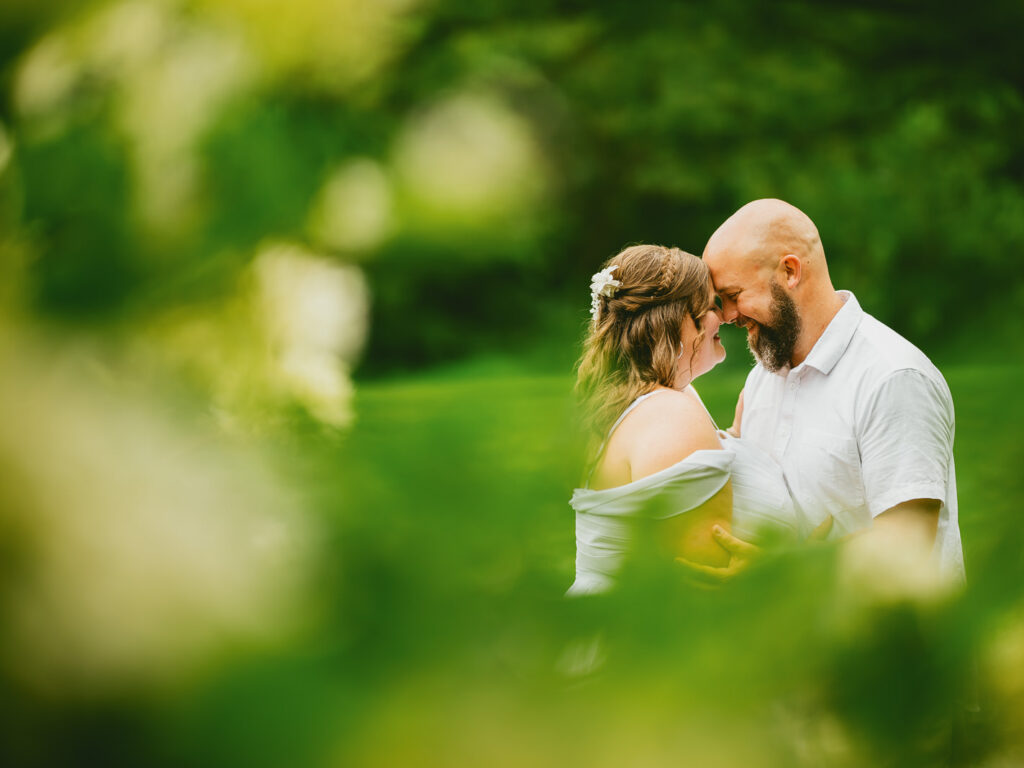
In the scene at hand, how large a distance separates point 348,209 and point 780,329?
112 inches

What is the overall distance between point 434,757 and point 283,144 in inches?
6.2

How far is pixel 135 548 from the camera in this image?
0.22 metres

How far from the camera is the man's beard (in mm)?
2943

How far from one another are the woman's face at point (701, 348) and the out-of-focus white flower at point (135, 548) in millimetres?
2590

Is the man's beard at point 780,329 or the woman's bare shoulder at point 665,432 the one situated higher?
the man's beard at point 780,329

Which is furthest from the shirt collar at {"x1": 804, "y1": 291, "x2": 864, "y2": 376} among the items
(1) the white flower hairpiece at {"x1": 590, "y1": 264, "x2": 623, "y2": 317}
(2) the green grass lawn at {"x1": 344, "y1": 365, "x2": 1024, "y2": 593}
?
(2) the green grass lawn at {"x1": 344, "y1": 365, "x2": 1024, "y2": 593}

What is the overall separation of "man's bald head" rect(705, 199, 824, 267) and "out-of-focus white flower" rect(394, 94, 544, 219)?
2767 millimetres

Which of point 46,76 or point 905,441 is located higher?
point 905,441

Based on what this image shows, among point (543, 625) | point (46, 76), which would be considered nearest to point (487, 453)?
point (543, 625)

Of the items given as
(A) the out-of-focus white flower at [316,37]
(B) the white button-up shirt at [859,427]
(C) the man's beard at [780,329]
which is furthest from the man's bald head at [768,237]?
(A) the out-of-focus white flower at [316,37]

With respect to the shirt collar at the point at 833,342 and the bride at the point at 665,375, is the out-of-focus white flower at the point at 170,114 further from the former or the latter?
the shirt collar at the point at 833,342

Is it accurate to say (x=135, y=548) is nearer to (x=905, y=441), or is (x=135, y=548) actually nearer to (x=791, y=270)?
(x=905, y=441)

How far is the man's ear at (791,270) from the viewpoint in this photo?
2949 millimetres

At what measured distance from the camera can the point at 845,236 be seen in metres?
12.2
